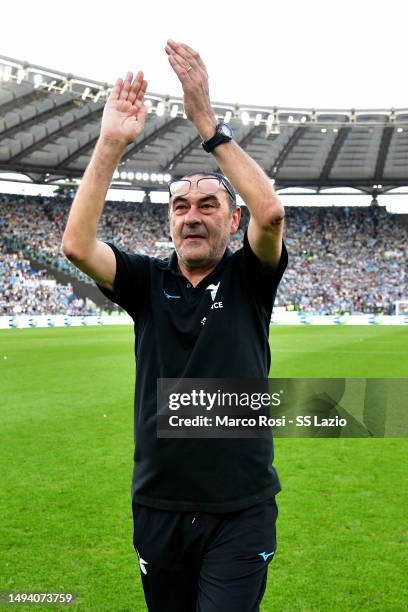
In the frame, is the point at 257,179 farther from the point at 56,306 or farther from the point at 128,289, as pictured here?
the point at 56,306

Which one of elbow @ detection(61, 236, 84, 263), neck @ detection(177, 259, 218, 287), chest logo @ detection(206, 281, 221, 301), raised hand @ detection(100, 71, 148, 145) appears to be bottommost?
chest logo @ detection(206, 281, 221, 301)

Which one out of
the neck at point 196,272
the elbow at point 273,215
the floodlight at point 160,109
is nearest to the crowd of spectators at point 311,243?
the floodlight at point 160,109

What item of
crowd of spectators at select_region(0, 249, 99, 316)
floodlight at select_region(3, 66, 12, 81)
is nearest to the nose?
floodlight at select_region(3, 66, 12, 81)

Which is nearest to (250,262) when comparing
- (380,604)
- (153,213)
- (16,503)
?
(380,604)

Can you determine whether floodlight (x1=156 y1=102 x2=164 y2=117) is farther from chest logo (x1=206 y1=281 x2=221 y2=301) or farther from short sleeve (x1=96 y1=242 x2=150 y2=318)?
chest logo (x1=206 y1=281 x2=221 y2=301)

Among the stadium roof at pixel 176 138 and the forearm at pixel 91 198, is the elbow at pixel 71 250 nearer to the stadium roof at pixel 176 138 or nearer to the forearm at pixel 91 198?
Result: the forearm at pixel 91 198

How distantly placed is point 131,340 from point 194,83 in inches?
981

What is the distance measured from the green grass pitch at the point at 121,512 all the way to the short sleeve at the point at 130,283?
9.15ft

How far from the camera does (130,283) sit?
2.81m

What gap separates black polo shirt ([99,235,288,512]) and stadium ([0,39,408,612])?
94.5 inches

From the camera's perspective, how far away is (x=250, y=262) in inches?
105

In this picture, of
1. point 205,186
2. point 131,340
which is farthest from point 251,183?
point 131,340

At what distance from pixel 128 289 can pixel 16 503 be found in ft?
15.3

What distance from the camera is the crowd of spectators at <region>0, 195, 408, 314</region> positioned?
49.0 metres
